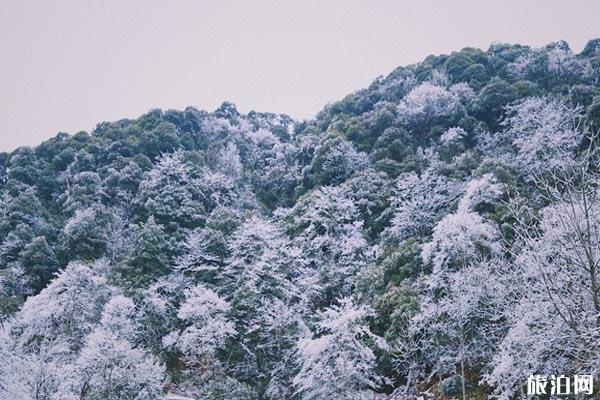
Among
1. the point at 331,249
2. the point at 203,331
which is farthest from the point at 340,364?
the point at 331,249

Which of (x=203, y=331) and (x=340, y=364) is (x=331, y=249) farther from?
(x=340, y=364)

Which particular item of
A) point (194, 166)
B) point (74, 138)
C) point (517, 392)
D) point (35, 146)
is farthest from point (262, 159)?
point (517, 392)

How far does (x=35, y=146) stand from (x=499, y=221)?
143ft

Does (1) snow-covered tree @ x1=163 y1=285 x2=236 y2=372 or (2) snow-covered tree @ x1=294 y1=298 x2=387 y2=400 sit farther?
(1) snow-covered tree @ x1=163 y1=285 x2=236 y2=372

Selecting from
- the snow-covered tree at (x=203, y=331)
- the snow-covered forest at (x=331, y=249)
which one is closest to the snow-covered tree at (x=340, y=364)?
the snow-covered forest at (x=331, y=249)

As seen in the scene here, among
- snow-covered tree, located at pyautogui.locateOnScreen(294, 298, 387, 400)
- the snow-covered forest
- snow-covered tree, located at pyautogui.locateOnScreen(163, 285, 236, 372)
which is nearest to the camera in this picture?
the snow-covered forest

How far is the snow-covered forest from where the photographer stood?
33.2ft

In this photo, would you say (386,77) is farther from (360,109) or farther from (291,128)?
(291,128)

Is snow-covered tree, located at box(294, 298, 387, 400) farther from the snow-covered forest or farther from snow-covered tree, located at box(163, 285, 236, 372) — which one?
snow-covered tree, located at box(163, 285, 236, 372)

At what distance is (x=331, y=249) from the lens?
89.2 feet

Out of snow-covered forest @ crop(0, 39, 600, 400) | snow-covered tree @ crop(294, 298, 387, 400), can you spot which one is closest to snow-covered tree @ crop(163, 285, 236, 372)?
snow-covered forest @ crop(0, 39, 600, 400)

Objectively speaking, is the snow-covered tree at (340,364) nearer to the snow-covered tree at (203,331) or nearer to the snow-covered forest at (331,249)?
the snow-covered forest at (331,249)

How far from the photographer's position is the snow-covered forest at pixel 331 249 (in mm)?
10123

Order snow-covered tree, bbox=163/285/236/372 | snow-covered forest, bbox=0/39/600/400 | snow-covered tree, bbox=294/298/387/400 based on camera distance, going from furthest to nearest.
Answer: snow-covered tree, bbox=163/285/236/372
snow-covered tree, bbox=294/298/387/400
snow-covered forest, bbox=0/39/600/400
